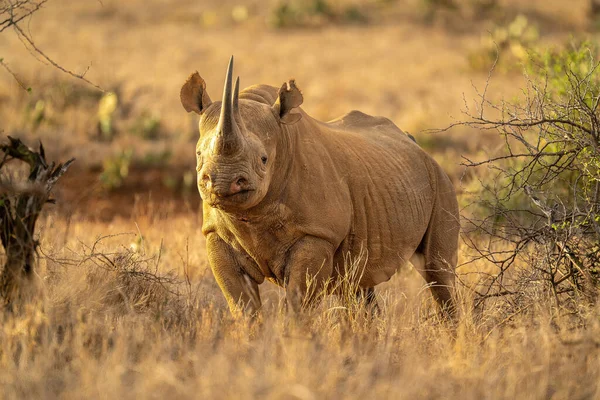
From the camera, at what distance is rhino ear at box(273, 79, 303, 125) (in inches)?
218

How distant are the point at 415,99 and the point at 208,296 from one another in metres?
12.4

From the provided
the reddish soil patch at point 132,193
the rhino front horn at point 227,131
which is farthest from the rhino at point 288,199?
the reddish soil patch at point 132,193

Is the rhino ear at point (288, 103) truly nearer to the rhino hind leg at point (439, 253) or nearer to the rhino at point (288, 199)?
the rhino at point (288, 199)

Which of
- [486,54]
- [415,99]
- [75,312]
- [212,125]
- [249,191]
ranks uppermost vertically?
[486,54]

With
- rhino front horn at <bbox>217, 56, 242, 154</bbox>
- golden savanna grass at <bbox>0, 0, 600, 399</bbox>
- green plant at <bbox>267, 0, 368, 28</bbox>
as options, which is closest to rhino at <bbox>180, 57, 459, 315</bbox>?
rhino front horn at <bbox>217, 56, 242, 154</bbox>

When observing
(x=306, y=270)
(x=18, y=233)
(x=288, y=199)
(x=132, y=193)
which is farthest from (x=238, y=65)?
(x=18, y=233)

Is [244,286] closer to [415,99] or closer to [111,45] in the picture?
[415,99]

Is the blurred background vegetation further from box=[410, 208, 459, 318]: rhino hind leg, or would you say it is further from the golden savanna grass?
box=[410, 208, 459, 318]: rhino hind leg

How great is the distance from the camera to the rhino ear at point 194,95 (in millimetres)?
5570

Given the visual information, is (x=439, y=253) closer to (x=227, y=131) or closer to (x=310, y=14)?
(x=227, y=131)

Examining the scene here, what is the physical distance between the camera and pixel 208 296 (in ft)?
22.0

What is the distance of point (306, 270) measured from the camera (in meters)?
5.48

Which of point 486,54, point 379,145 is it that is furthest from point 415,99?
point 379,145

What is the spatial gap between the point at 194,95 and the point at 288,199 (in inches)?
34.0
